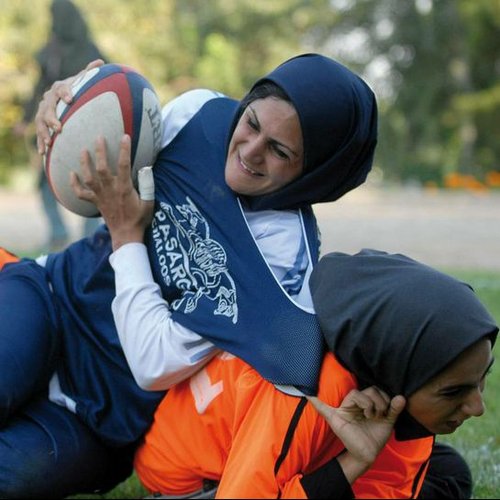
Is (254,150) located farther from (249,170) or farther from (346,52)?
(346,52)

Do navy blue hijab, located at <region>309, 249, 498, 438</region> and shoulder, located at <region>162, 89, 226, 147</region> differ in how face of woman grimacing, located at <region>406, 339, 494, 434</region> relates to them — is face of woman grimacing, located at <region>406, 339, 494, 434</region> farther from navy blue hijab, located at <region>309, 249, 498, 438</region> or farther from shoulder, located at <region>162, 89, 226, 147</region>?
shoulder, located at <region>162, 89, 226, 147</region>

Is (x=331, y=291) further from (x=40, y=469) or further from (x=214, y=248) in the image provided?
(x=40, y=469)

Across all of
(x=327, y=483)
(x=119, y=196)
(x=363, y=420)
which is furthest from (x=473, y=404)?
(x=119, y=196)

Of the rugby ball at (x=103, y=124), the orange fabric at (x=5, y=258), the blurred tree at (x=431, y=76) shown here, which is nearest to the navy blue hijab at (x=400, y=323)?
the rugby ball at (x=103, y=124)

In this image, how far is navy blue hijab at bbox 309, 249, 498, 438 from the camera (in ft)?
8.05

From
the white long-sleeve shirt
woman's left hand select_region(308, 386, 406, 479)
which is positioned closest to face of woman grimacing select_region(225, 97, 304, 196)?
the white long-sleeve shirt

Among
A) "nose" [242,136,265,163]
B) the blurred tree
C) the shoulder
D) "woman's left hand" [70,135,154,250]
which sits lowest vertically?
the blurred tree

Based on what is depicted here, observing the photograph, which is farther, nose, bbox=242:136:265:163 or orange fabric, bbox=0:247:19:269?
orange fabric, bbox=0:247:19:269

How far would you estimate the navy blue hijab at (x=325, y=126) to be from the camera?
287 centimetres

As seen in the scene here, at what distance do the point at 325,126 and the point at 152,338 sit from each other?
2.83 feet

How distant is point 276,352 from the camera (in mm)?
2678

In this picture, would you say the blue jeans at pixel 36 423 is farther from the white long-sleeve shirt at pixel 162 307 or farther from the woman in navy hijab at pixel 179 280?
the white long-sleeve shirt at pixel 162 307

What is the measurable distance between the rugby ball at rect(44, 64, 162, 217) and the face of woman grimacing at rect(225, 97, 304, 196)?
0.36m

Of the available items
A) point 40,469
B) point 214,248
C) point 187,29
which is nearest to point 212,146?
point 214,248
